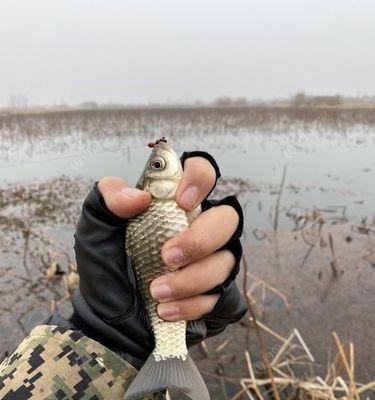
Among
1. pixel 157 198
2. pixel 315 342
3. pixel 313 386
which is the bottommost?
pixel 315 342

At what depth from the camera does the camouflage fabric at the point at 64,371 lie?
139 cm

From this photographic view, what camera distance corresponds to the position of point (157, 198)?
1.47 metres

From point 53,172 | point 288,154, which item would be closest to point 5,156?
point 53,172

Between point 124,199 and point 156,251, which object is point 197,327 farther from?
point 124,199

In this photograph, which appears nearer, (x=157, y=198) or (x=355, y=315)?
(x=157, y=198)

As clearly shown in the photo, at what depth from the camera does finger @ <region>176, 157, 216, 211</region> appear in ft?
4.75

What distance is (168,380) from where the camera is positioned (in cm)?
138

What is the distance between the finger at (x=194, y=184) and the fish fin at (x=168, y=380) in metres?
0.62

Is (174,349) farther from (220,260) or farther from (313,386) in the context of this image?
(313,386)

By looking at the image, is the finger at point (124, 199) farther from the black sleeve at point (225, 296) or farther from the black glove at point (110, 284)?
the black sleeve at point (225, 296)

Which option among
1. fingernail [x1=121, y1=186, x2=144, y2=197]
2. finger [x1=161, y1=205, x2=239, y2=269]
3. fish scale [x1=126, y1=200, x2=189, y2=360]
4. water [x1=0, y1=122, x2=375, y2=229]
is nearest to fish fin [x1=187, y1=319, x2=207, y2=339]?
fish scale [x1=126, y1=200, x2=189, y2=360]

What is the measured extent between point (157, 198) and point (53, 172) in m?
11.5

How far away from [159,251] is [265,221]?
234 inches

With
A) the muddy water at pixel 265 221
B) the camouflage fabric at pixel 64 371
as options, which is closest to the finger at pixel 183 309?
the camouflage fabric at pixel 64 371
